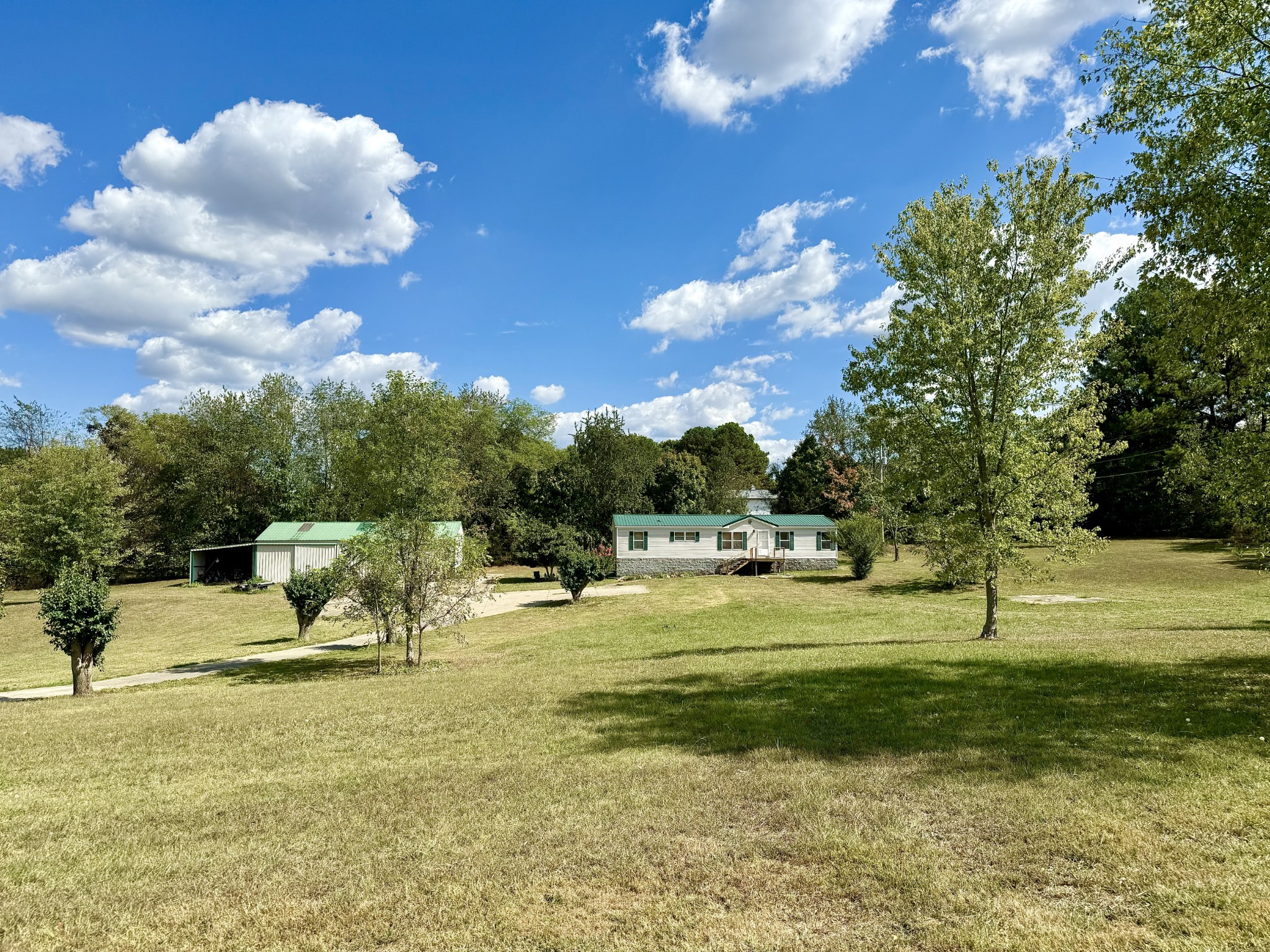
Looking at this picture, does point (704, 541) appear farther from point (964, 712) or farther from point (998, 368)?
point (964, 712)

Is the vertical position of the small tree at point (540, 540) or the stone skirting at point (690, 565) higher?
the small tree at point (540, 540)

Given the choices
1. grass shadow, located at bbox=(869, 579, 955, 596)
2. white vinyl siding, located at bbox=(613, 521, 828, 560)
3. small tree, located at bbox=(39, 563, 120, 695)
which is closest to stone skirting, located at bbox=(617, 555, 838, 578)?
white vinyl siding, located at bbox=(613, 521, 828, 560)

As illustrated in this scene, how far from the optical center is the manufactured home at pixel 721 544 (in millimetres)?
37188

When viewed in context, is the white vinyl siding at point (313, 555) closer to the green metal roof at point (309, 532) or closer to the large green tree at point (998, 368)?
the green metal roof at point (309, 532)

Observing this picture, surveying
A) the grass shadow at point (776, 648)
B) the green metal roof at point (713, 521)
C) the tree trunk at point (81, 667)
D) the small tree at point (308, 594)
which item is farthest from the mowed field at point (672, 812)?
the green metal roof at point (713, 521)

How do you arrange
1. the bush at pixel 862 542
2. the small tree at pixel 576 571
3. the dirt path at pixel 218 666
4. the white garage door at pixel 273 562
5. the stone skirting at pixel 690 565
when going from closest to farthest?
the dirt path at pixel 218 666, the small tree at pixel 576 571, the bush at pixel 862 542, the white garage door at pixel 273 562, the stone skirting at pixel 690 565

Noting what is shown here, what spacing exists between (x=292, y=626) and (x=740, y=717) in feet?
67.8

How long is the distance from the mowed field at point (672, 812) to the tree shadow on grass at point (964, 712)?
0.05 meters

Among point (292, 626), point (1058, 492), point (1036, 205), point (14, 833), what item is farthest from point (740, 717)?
point (292, 626)

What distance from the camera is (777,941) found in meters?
3.33

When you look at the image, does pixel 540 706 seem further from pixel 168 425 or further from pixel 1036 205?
pixel 168 425

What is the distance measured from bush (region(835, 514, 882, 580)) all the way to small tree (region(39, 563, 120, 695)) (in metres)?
28.7

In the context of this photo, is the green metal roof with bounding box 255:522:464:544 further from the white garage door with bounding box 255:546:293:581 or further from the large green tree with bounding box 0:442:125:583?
the large green tree with bounding box 0:442:125:583

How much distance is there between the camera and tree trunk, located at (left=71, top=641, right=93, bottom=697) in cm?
1229
